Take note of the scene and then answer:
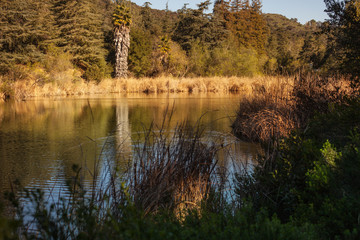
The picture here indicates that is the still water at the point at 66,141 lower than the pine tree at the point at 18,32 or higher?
lower

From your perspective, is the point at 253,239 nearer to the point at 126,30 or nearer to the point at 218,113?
the point at 218,113

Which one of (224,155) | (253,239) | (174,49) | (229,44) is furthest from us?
(229,44)

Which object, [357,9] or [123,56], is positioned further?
[123,56]

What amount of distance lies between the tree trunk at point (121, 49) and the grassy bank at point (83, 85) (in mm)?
4363

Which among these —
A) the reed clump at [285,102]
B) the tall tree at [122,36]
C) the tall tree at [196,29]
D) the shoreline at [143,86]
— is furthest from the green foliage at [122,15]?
the reed clump at [285,102]

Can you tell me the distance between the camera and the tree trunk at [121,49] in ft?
118

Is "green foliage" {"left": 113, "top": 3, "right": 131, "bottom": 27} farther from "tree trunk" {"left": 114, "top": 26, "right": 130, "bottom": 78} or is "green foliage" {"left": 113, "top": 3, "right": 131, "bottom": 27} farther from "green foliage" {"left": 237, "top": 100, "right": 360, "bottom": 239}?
"green foliage" {"left": 237, "top": 100, "right": 360, "bottom": 239}

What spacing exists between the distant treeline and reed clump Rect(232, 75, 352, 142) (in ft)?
46.7

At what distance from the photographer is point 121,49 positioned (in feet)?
120

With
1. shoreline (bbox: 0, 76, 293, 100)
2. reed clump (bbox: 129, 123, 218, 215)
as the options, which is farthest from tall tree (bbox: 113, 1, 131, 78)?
reed clump (bbox: 129, 123, 218, 215)

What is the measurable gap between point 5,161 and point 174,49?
34133mm

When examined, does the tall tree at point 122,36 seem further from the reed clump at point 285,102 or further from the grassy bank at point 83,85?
the reed clump at point 285,102

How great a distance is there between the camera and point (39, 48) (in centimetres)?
3369

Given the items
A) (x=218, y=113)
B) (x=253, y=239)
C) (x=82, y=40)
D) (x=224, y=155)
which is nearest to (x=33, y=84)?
(x=82, y=40)
